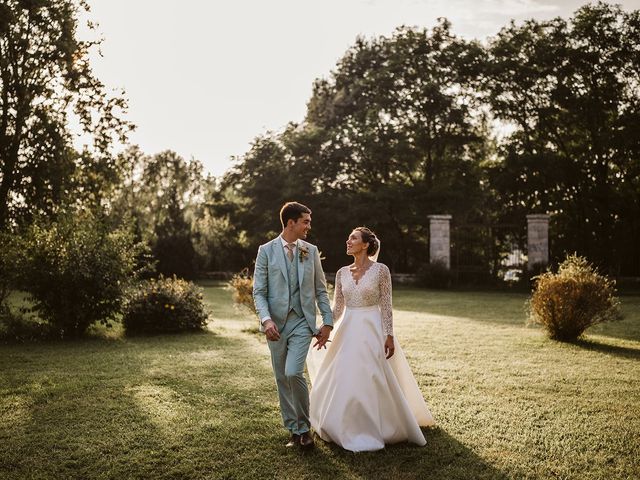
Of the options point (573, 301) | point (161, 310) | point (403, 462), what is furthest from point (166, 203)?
point (403, 462)

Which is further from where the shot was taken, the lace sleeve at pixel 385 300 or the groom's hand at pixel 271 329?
the lace sleeve at pixel 385 300

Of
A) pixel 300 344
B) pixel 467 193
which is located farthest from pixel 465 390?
pixel 467 193

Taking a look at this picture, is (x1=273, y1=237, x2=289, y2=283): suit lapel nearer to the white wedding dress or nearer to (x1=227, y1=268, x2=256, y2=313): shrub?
the white wedding dress

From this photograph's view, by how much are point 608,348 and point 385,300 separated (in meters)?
6.94

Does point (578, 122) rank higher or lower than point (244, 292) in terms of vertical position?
higher

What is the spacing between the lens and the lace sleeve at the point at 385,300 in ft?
17.2

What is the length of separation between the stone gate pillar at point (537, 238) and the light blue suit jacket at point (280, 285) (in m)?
22.2

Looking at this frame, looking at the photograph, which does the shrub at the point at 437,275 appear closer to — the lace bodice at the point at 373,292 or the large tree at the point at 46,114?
the large tree at the point at 46,114

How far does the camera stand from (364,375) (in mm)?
5035

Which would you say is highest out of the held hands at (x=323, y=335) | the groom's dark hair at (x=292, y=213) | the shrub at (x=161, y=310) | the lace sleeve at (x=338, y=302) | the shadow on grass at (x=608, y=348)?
the groom's dark hair at (x=292, y=213)

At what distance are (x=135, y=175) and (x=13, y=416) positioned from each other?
5069 centimetres

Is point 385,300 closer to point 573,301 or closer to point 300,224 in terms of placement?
point 300,224

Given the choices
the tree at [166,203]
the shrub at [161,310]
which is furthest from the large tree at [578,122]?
the shrub at [161,310]

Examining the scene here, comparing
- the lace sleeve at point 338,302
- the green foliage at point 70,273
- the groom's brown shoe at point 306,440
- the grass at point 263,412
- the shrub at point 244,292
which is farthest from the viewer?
the shrub at point 244,292
